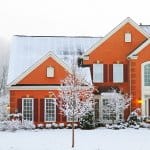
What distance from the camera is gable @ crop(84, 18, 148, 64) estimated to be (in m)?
41.3

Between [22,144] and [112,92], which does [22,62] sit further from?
[22,144]

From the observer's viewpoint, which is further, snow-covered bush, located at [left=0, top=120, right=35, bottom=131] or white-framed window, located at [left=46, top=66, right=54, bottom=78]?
white-framed window, located at [left=46, top=66, right=54, bottom=78]

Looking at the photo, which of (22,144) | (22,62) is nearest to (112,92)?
(22,62)

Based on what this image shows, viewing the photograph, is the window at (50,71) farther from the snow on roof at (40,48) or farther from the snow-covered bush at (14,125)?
the snow-covered bush at (14,125)

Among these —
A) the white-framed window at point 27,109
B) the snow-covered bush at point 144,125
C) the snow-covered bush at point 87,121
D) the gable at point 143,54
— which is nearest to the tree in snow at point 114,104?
the snow-covered bush at point 144,125

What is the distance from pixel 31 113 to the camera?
124 feet

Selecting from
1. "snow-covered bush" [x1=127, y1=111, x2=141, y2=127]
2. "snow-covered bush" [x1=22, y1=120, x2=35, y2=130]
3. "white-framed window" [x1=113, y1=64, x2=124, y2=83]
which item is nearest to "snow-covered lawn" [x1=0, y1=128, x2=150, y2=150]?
"snow-covered bush" [x1=22, y1=120, x2=35, y2=130]

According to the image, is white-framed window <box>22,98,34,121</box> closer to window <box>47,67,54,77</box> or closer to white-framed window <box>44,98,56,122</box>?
white-framed window <box>44,98,56,122</box>

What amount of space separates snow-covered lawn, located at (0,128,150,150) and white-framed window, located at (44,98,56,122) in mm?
2129

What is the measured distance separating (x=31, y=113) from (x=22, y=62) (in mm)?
5156

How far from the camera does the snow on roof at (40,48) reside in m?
40.6

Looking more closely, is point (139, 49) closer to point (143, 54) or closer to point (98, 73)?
point (143, 54)

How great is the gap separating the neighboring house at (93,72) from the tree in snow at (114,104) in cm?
22

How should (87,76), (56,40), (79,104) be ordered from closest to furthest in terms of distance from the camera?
(79,104) < (87,76) < (56,40)
